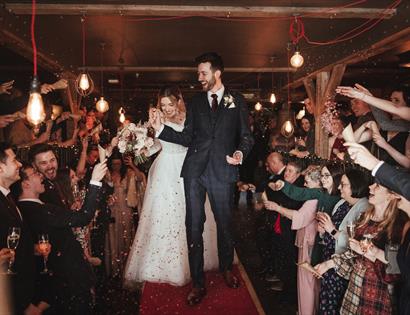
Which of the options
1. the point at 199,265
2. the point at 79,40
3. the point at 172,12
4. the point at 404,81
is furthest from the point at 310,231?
the point at 404,81

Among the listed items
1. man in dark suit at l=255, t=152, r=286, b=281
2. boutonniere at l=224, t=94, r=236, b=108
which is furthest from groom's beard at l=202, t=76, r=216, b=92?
man in dark suit at l=255, t=152, r=286, b=281

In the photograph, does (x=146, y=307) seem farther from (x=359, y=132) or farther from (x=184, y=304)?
(x=359, y=132)

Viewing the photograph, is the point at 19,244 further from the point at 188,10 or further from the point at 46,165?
the point at 188,10

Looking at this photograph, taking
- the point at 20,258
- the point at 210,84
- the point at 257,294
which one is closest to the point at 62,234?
the point at 20,258

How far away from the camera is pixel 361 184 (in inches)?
132

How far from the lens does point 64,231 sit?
3336 millimetres

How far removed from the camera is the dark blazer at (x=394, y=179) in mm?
2219

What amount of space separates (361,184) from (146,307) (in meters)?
1.90

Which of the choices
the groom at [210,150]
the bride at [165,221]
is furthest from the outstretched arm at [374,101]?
the bride at [165,221]

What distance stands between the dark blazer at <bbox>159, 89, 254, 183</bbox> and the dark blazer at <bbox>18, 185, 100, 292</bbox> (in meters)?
0.84

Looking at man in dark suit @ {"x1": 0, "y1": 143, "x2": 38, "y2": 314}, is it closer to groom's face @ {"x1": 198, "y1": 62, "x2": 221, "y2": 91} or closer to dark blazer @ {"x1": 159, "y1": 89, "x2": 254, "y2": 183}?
dark blazer @ {"x1": 159, "y1": 89, "x2": 254, "y2": 183}

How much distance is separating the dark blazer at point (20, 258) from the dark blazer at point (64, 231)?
0.22m

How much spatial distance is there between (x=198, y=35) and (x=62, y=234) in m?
5.46

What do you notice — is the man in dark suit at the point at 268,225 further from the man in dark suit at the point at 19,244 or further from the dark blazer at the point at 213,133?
the man in dark suit at the point at 19,244
